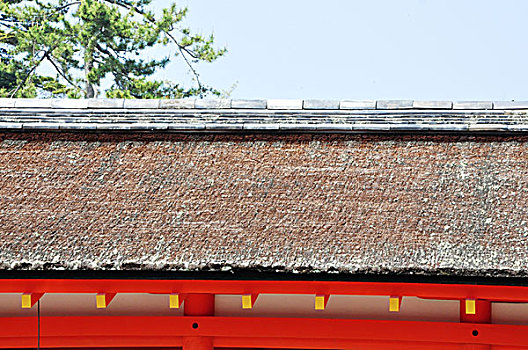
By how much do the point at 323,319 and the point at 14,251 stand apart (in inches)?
58.5

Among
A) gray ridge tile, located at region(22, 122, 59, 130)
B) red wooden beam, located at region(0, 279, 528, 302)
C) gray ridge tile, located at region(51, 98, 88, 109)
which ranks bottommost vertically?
red wooden beam, located at region(0, 279, 528, 302)

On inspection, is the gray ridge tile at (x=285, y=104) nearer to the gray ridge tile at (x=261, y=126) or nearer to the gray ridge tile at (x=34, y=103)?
the gray ridge tile at (x=261, y=126)

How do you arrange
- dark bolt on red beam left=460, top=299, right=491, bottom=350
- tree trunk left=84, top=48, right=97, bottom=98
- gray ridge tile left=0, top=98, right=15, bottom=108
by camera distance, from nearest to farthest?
dark bolt on red beam left=460, top=299, right=491, bottom=350 → gray ridge tile left=0, top=98, right=15, bottom=108 → tree trunk left=84, top=48, right=97, bottom=98

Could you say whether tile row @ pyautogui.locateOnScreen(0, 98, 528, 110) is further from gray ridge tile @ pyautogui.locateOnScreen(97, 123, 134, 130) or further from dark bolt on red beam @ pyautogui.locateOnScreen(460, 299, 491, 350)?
dark bolt on red beam @ pyautogui.locateOnScreen(460, 299, 491, 350)

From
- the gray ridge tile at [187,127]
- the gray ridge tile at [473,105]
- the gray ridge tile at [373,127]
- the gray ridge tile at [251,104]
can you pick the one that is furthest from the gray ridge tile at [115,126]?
the gray ridge tile at [473,105]

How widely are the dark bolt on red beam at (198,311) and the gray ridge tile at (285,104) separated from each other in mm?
1499

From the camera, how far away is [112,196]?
311 cm

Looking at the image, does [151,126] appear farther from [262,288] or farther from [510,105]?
[510,105]

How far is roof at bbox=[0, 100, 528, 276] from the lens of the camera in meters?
2.69

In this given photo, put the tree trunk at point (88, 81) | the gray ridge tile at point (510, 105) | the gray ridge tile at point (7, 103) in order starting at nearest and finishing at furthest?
the gray ridge tile at point (510, 105) → the gray ridge tile at point (7, 103) → the tree trunk at point (88, 81)

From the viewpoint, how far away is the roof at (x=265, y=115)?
350 cm

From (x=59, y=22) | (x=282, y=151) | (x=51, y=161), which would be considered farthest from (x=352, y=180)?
(x=59, y=22)

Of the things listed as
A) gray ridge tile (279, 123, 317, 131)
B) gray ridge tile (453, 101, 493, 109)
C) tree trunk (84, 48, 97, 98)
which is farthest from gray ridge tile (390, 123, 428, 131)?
tree trunk (84, 48, 97, 98)

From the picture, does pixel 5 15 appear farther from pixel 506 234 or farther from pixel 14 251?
pixel 506 234
